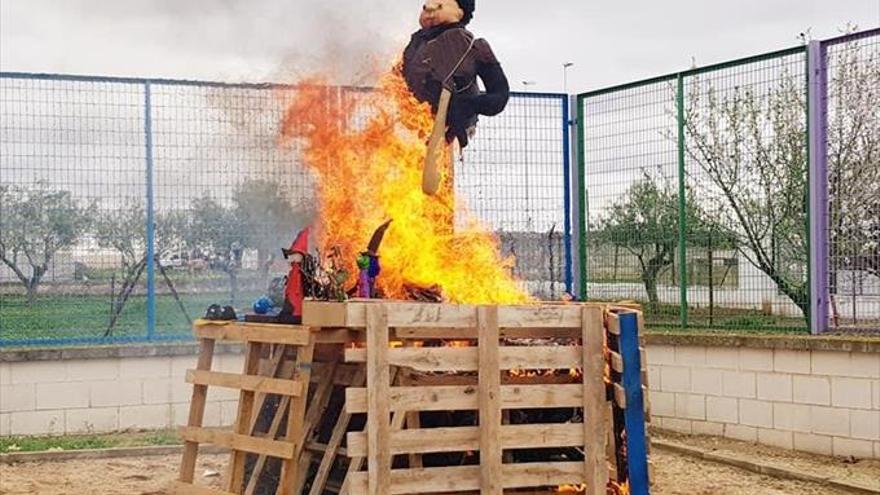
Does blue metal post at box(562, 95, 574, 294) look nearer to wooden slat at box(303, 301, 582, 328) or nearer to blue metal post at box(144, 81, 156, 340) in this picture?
blue metal post at box(144, 81, 156, 340)

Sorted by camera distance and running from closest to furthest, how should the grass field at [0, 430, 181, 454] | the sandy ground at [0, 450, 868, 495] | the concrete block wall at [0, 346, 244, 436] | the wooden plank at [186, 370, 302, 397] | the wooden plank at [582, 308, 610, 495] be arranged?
the wooden plank at [582, 308, 610, 495] < the wooden plank at [186, 370, 302, 397] < the sandy ground at [0, 450, 868, 495] < the grass field at [0, 430, 181, 454] < the concrete block wall at [0, 346, 244, 436]

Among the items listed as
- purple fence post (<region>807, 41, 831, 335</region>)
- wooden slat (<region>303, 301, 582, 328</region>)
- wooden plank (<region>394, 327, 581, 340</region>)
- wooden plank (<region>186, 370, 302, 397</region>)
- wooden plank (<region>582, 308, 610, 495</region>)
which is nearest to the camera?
wooden slat (<region>303, 301, 582, 328</region>)

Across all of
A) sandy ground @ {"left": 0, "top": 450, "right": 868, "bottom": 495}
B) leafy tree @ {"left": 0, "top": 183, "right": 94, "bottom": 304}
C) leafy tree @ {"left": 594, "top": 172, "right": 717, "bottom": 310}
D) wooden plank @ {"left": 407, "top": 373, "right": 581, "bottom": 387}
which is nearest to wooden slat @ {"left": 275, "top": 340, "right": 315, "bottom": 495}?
wooden plank @ {"left": 407, "top": 373, "right": 581, "bottom": 387}

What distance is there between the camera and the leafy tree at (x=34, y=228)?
408 inches

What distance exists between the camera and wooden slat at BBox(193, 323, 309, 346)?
5.91 meters

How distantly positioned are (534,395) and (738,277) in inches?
205

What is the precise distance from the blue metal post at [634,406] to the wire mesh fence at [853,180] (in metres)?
4.07

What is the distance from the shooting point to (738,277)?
10453 millimetres

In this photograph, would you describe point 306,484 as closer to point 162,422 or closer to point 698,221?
point 162,422

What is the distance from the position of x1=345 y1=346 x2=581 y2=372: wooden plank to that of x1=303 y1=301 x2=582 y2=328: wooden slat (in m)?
0.13

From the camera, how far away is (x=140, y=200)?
424 inches

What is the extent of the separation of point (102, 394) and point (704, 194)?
20.4 ft

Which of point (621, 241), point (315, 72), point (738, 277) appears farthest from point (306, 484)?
point (621, 241)

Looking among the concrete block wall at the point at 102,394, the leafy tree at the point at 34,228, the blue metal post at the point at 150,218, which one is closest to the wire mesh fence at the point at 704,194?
the concrete block wall at the point at 102,394
